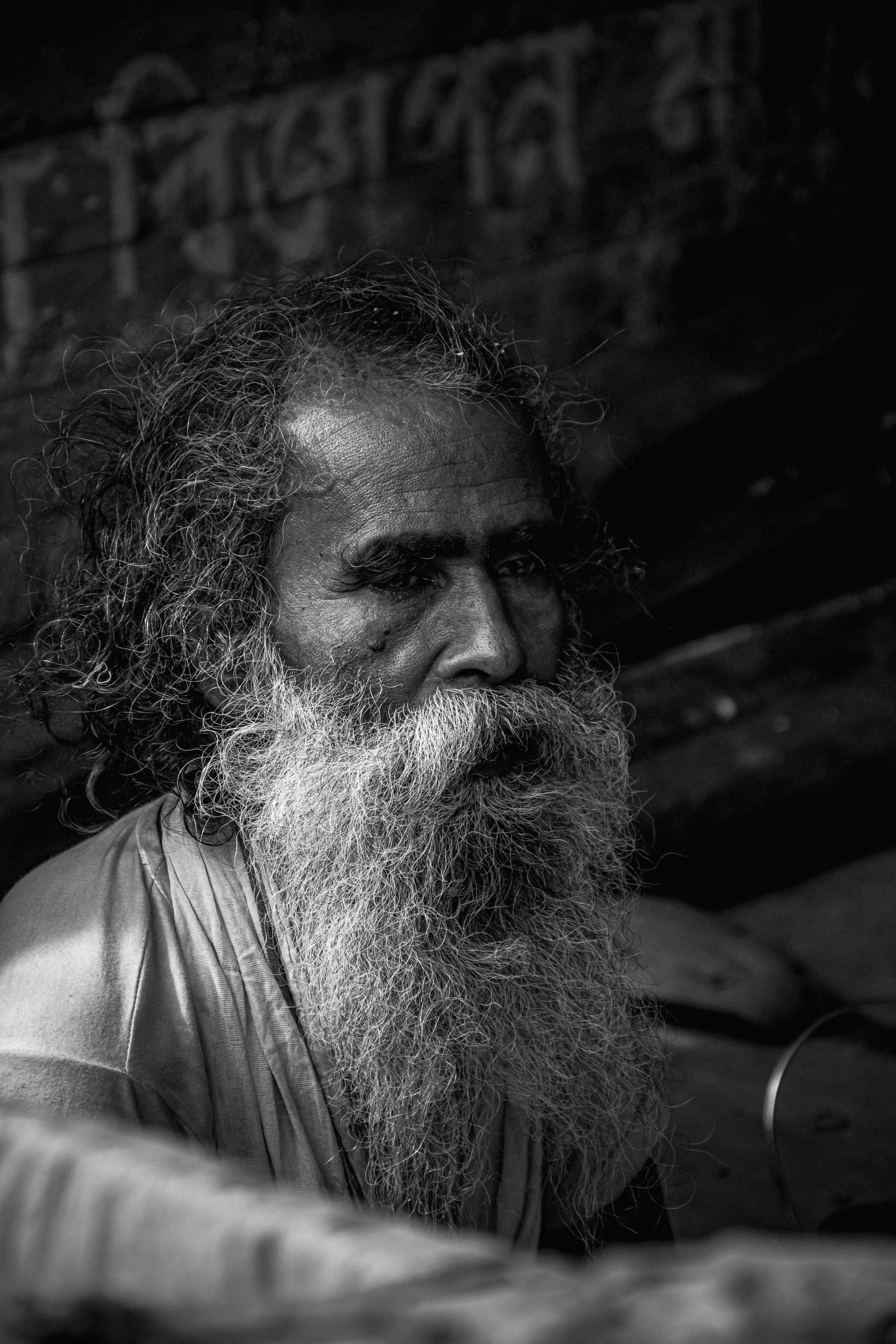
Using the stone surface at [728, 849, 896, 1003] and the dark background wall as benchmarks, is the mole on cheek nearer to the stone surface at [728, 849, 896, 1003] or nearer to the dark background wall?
the dark background wall

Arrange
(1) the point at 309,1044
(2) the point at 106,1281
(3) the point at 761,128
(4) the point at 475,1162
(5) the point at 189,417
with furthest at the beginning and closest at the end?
(3) the point at 761,128 < (5) the point at 189,417 < (4) the point at 475,1162 < (1) the point at 309,1044 < (2) the point at 106,1281

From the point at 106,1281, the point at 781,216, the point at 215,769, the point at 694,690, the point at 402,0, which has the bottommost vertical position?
the point at 106,1281

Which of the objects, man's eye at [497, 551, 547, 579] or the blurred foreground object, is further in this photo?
man's eye at [497, 551, 547, 579]

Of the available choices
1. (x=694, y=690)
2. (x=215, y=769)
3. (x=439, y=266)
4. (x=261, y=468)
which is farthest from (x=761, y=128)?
(x=215, y=769)

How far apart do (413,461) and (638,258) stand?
5.40 ft

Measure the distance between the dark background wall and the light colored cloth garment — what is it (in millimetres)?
1001

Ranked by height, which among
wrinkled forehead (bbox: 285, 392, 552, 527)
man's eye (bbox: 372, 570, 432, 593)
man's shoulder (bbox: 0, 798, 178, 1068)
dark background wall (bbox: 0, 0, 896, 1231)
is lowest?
man's shoulder (bbox: 0, 798, 178, 1068)

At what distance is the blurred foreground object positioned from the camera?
0.54 meters

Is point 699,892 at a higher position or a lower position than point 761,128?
lower

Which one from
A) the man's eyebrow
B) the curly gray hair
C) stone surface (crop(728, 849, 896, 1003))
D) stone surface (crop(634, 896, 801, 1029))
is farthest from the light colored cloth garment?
stone surface (crop(728, 849, 896, 1003))

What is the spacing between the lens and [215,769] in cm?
237

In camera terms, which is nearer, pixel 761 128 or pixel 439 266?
pixel 439 266

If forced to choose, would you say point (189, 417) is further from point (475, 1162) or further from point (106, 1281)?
point (106, 1281)

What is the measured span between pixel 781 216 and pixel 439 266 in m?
0.97
